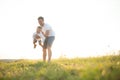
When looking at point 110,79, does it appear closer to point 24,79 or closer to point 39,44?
point 24,79

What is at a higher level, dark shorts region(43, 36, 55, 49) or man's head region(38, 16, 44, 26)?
man's head region(38, 16, 44, 26)

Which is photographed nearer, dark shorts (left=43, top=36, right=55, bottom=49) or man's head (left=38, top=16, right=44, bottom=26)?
man's head (left=38, top=16, right=44, bottom=26)

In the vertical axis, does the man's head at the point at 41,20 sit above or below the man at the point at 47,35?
above

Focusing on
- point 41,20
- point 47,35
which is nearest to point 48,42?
point 47,35

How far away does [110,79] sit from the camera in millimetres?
5266

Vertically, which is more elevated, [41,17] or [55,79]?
[41,17]

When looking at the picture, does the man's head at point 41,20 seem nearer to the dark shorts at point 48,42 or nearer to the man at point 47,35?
the man at point 47,35

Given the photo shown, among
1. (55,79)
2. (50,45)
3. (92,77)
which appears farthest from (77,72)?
(50,45)

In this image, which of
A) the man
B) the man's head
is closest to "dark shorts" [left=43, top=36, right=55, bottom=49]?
the man

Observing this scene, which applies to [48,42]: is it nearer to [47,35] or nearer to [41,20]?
[47,35]

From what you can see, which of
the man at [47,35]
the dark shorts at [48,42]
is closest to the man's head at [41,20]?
the man at [47,35]

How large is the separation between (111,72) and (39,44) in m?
4.96

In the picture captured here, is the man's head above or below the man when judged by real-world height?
above

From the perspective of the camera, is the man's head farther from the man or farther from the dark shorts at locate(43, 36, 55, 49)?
the dark shorts at locate(43, 36, 55, 49)
